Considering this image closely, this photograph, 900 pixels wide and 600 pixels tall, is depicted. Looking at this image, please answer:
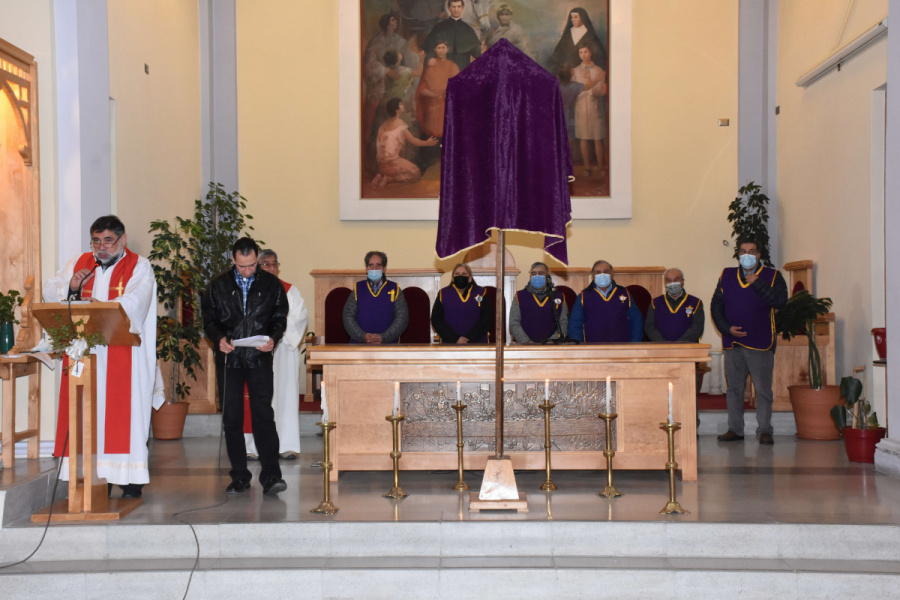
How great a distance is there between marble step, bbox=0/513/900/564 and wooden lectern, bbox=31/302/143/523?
14 centimetres

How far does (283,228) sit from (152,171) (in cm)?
206

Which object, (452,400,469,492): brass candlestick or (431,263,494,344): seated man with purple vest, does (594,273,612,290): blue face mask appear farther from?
(452,400,469,492): brass candlestick

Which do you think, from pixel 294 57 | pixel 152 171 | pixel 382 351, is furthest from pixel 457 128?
pixel 294 57

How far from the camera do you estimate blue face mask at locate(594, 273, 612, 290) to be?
6176 millimetres

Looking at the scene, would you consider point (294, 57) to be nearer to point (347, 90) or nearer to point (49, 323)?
point (347, 90)

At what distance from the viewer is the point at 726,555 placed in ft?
12.7

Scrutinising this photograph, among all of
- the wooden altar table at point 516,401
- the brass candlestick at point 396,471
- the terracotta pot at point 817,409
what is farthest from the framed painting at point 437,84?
the brass candlestick at point 396,471

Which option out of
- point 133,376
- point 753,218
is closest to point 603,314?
point 753,218

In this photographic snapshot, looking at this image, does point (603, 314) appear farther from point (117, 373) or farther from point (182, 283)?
point (182, 283)

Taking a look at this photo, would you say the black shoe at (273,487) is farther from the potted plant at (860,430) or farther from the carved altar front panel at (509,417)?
the potted plant at (860,430)

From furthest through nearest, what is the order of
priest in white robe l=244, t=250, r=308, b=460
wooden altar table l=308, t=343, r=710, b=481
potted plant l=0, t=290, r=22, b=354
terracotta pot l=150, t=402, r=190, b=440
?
terracotta pot l=150, t=402, r=190, b=440 → priest in white robe l=244, t=250, r=308, b=460 → wooden altar table l=308, t=343, r=710, b=481 → potted plant l=0, t=290, r=22, b=354

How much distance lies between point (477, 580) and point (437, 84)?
22.5 feet

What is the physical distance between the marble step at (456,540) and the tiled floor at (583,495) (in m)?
0.07

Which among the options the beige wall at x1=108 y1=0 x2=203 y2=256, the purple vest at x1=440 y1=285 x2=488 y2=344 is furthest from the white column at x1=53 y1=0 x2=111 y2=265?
the purple vest at x1=440 y1=285 x2=488 y2=344
